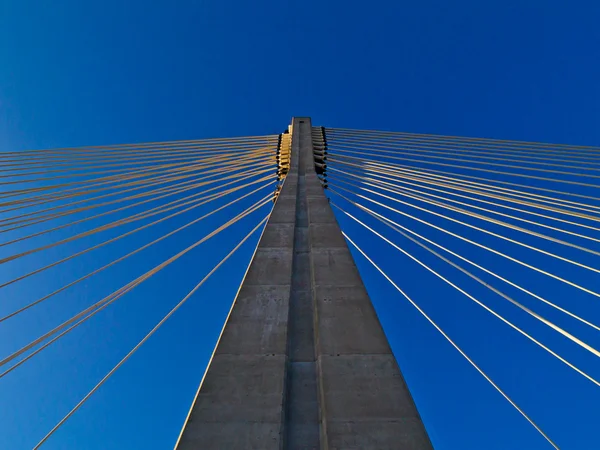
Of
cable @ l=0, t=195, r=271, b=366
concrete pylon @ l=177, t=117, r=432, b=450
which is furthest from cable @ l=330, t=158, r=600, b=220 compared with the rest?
cable @ l=0, t=195, r=271, b=366

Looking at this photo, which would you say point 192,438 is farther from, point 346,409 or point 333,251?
point 333,251

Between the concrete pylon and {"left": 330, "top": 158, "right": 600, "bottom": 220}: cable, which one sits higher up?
{"left": 330, "top": 158, "right": 600, "bottom": 220}: cable

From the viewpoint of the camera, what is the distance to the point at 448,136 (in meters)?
13.4

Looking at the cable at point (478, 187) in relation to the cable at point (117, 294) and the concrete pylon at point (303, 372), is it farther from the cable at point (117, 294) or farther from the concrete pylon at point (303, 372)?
the cable at point (117, 294)

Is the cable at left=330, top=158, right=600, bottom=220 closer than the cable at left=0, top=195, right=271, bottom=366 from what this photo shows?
No

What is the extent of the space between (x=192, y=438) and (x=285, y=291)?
2082mm

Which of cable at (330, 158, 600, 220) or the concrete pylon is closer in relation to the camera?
the concrete pylon

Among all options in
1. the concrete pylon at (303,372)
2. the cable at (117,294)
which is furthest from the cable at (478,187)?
the cable at (117,294)

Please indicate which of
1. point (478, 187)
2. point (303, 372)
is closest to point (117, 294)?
point (303, 372)

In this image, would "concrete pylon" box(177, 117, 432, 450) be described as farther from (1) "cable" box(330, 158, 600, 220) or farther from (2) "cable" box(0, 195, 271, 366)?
(1) "cable" box(330, 158, 600, 220)

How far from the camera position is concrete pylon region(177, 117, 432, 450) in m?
2.96

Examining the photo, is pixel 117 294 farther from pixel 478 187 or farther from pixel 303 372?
pixel 478 187

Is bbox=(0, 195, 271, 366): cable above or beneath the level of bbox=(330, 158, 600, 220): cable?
beneath

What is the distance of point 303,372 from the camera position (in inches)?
144
